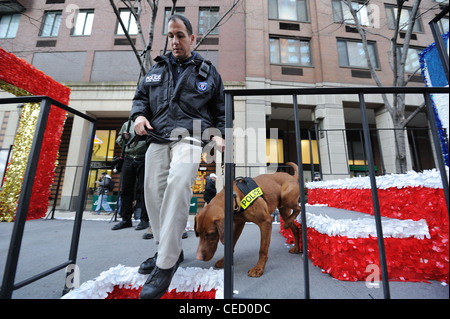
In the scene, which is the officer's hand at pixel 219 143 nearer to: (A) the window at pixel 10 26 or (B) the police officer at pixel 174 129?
(B) the police officer at pixel 174 129

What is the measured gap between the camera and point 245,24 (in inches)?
442

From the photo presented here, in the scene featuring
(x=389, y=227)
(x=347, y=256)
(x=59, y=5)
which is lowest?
(x=347, y=256)

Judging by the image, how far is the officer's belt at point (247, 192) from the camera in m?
1.87

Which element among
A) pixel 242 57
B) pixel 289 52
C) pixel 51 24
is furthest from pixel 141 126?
pixel 51 24

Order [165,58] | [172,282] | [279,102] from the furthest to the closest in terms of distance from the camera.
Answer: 1. [279,102]
2. [165,58]
3. [172,282]

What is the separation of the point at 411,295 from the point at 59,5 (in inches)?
718

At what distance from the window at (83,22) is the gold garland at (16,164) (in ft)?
31.1

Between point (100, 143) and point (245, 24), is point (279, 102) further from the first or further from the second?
point (100, 143)

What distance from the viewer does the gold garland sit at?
4.57 metres

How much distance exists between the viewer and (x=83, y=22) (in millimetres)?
11633

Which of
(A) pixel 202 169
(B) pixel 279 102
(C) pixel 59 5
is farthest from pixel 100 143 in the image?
(B) pixel 279 102

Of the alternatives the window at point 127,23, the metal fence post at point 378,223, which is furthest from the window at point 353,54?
the metal fence post at point 378,223

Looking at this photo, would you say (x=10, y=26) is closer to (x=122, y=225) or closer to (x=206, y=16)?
(x=206, y=16)
